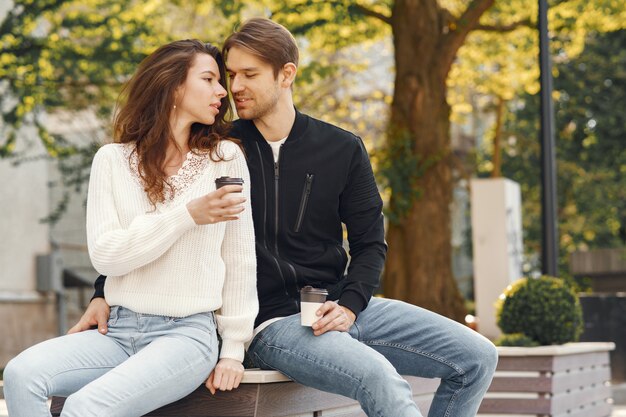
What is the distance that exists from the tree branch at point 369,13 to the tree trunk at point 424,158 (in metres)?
0.17

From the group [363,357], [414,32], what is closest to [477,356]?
[363,357]

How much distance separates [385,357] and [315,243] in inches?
21.7

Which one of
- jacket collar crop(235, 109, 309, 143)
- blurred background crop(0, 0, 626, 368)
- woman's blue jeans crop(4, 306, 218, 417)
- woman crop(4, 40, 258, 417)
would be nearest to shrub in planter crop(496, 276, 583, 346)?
blurred background crop(0, 0, 626, 368)

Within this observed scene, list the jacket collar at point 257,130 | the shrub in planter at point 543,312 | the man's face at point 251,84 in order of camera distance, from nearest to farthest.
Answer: the man's face at point 251,84
the jacket collar at point 257,130
the shrub in planter at point 543,312

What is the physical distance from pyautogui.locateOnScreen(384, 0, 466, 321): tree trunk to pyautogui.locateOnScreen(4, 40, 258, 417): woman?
9674mm

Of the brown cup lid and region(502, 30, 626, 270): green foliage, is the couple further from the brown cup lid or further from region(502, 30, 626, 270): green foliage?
region(502, 30, 626, 270): green foliage

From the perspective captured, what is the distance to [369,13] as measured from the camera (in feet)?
48.4

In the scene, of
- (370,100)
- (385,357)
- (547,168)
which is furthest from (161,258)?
(370,100)

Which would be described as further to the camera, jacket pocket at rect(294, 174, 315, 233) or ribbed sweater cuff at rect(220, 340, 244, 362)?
jacket pocket at rect(294, 174, 315, 233)

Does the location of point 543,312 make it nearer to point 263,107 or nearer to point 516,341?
point 516,341

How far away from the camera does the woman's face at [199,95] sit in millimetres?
4371

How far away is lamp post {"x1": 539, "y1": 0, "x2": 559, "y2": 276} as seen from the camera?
10.2 meters

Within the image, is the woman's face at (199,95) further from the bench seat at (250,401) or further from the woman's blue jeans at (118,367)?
the bench seat at (250,401)

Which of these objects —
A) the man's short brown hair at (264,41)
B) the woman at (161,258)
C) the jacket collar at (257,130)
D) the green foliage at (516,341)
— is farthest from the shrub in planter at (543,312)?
the woman at (161,258)
